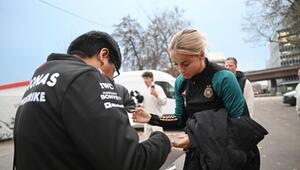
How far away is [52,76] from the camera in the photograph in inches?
56.3

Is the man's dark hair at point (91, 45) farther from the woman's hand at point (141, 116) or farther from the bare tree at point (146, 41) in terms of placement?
the bare tree at point (146, 41)

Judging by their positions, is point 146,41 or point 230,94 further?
point 146,41

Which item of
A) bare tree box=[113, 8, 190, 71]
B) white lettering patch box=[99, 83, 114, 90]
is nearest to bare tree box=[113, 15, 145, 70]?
bare tree box=[113, 8, 190, 71]

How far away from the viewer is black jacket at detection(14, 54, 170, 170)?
132 centimetres

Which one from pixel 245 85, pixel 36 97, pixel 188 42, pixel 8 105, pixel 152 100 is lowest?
pixel 8 105

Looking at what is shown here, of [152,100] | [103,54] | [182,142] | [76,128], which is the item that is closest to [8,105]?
[152,100]

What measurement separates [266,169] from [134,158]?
557 centimetres

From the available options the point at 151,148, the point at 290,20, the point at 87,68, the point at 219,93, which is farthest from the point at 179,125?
the point at 290,20

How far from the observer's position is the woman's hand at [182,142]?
2.00 m

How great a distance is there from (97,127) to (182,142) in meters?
0.85

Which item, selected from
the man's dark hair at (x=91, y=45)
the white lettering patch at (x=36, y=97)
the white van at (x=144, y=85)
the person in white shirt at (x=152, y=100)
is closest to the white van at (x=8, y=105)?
the white van at (x=144, y=85)

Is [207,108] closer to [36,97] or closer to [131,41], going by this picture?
[36,97]

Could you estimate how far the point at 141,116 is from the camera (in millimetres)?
2541

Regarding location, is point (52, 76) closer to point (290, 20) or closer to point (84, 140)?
point (84, 140)
